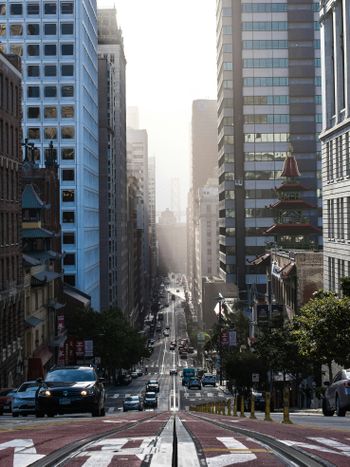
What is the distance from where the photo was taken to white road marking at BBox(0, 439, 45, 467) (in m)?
10.4

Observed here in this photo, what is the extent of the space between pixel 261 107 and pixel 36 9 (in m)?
48.7

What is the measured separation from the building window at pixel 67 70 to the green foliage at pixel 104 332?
34.0m

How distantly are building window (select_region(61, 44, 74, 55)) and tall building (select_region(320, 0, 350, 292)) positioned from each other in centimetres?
5239

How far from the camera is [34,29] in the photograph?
→ 105562 mm

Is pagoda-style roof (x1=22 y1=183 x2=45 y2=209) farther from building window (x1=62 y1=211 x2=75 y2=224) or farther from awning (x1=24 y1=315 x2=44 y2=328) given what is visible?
building window (x1=62 y1=211 x2=75 y2=224)

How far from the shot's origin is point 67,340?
282 feet

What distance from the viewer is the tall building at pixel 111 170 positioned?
137 m

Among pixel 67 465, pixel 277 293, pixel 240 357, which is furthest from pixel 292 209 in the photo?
pixel 67 465

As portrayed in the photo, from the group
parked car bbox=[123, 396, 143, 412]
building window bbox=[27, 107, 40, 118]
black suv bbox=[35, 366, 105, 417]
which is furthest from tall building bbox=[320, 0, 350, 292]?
building window bbox=[27, 107, 40, 118]

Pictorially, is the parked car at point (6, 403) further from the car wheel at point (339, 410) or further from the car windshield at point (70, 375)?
the car wheel at point (339, 410)

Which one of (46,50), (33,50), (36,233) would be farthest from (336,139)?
(33,50)

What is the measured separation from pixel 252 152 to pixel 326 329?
102908 mm

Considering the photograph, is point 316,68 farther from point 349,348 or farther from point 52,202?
point 349,348

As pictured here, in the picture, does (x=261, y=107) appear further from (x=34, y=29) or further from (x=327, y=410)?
(x=327, y=410)
